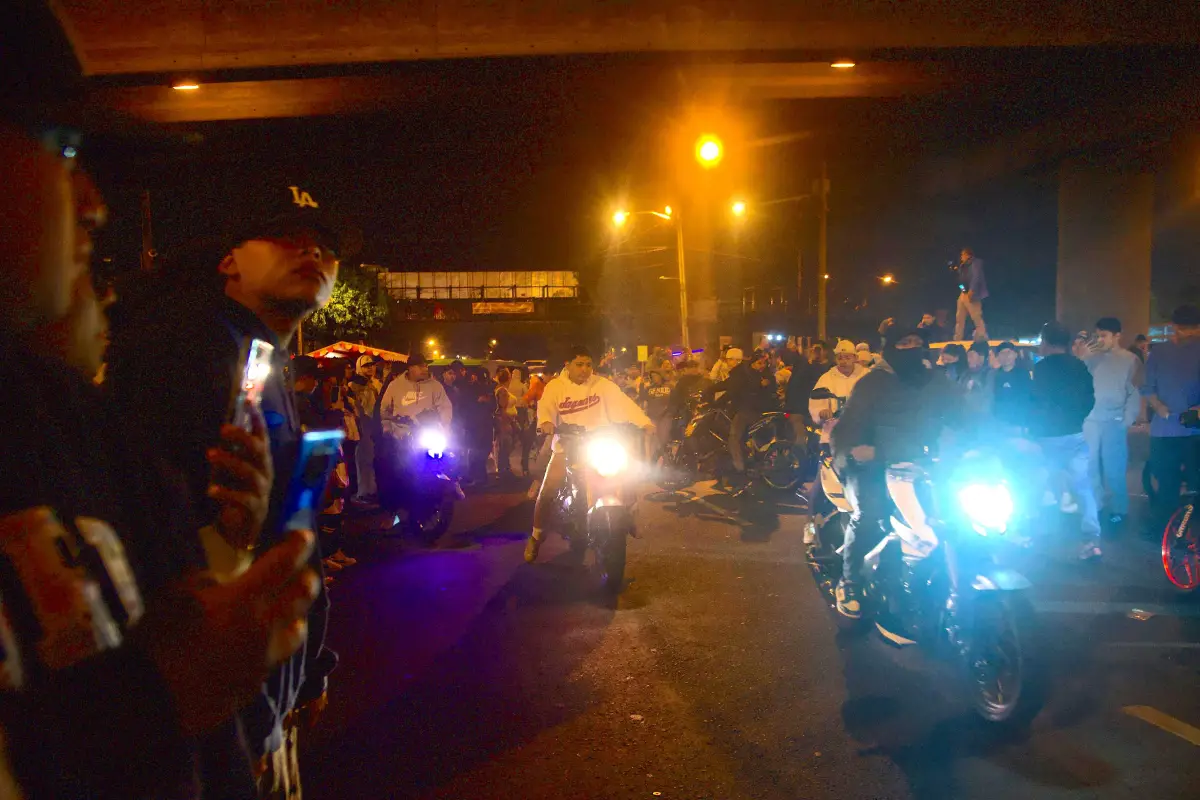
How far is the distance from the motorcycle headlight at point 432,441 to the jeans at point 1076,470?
6.28 meters

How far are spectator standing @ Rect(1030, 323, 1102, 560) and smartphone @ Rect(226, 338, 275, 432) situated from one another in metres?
7.12

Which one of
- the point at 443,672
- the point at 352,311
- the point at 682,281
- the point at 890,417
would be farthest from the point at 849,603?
Answer: the point at 352,311

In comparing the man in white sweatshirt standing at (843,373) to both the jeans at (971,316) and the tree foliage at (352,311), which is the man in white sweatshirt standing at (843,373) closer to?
the jeans at (971,316)

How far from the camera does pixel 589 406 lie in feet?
25.0

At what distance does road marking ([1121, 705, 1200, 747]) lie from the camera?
388 cm

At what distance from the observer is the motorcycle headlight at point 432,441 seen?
8.76 meters

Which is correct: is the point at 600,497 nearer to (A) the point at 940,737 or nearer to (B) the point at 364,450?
(A) the point at 940,737

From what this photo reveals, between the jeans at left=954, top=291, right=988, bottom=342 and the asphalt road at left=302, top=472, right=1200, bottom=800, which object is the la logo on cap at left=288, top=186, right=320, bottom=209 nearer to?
the asphalt road at left=302, top=472, right=1200, bottom=800

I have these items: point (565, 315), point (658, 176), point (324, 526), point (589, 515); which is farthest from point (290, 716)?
point (565, 315)

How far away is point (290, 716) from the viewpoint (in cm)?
187

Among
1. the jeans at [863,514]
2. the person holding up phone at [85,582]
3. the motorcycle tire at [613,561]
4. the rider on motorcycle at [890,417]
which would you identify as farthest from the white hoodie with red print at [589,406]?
the person holding up phone at [85,582]

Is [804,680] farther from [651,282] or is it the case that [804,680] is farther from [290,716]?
[651,282]

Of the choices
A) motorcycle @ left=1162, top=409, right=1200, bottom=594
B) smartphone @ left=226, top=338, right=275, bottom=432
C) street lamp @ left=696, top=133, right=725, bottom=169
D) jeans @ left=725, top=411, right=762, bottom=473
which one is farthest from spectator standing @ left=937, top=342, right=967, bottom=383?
smartphone @ left=226, top=338, right=275, bottom=432

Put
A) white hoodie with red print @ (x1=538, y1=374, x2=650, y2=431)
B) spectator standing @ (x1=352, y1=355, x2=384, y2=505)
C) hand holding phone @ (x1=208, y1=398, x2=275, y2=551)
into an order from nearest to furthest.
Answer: hand holding phone @ (x1=208, y1=398, x2=275, y2=551) < white hoodie with red print @ (x1=538, y1=374, x2=650, y2=431) < spectator standing @ (x1=352, y1=355, x2=384, y2=505)
